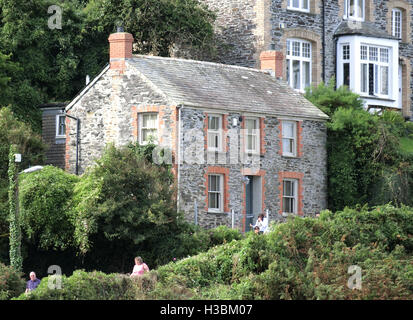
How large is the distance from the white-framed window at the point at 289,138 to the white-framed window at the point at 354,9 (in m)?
10.6

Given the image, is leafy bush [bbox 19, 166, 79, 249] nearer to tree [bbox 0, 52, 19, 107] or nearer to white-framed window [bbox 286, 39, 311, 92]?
tree [bbox 0, 52, 19, 107]

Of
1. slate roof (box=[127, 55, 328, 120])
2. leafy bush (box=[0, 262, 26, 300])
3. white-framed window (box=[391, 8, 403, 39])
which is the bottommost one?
leafy bush (box=[0, 262, 26, 300])

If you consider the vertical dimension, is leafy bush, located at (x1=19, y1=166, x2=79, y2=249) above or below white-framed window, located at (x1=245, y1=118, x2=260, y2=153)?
below

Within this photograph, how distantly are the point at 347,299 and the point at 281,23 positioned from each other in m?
24.5

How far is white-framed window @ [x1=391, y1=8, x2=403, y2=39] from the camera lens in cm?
5950

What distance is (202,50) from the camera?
176ft

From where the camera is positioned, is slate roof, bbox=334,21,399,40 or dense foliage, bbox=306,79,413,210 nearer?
dense foliage, bbox=306,79,413,210

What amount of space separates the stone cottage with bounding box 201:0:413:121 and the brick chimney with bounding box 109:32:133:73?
870cm

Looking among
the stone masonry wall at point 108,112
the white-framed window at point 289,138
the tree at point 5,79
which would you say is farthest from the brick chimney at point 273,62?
the tree at point 5,79

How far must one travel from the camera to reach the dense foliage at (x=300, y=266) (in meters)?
32.3

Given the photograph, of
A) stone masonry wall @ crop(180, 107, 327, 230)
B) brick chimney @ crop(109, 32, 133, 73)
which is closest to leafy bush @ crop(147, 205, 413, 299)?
stone masonry wall @ crop(180, 107, 327, 230)

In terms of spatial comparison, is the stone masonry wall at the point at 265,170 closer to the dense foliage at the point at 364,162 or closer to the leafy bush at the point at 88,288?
the dense foliage at the point at 364,162

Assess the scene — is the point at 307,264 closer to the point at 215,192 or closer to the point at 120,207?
the point at 120,207
